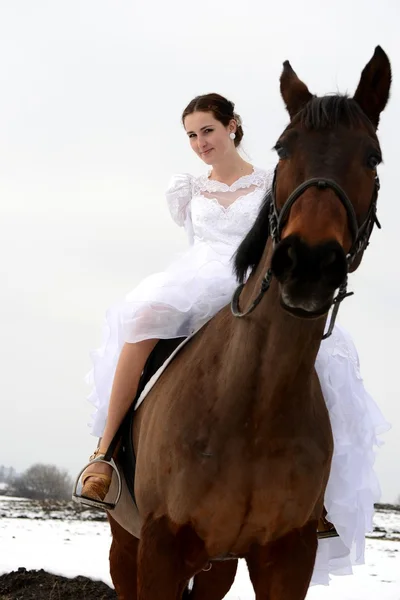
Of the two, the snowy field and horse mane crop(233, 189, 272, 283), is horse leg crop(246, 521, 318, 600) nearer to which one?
horse mane crop(233, 189, 272, 283)

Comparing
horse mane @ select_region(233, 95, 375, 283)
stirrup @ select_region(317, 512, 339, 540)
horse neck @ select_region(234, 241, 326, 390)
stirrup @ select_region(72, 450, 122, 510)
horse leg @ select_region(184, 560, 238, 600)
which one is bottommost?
horse leg @ select_region(184, 560, 238, 600)

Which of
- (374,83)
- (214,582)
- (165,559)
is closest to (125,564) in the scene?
(214,582)

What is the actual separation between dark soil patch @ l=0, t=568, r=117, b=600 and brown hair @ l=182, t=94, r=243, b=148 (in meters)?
4.25

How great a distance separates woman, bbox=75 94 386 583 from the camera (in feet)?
13.3

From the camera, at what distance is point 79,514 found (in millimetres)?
12312

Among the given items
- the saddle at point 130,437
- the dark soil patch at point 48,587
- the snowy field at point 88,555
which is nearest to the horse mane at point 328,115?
the saddle at point 130,437

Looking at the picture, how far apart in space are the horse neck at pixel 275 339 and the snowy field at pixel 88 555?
3.91 m

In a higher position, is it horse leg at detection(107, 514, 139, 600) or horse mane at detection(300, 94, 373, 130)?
horse mane at detection(300, 94, 373, 130)

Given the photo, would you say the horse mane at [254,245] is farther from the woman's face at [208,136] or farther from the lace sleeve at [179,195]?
the lace sleeve at [179,195]

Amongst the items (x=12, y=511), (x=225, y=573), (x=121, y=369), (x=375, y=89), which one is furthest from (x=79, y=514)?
(x=375, y=89)

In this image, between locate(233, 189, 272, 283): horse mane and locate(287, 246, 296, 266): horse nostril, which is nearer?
locate(287, 246, 296, 266): horse nostril

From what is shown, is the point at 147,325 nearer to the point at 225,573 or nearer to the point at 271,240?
the point at 271,240

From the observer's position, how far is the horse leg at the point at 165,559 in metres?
3.26

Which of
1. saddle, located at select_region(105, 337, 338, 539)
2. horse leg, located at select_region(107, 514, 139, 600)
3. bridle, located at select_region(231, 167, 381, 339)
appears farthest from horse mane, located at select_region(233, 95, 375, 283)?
horse leg, located at select_region(107, 514, 139, 600)
